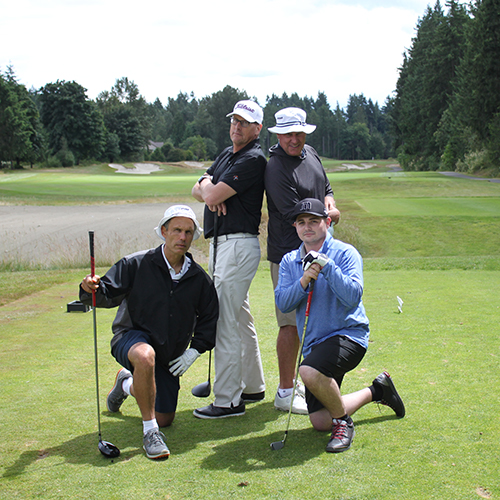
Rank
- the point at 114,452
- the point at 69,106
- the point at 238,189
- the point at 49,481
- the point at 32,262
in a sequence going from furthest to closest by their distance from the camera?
the point at 69,106 → the point at 32,262 → the point at 238,189 → the point at 114,452 → the point at 49,481

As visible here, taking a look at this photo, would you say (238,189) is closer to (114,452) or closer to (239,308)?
(239,308)

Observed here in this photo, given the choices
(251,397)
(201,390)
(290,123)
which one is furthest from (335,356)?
(290,123)

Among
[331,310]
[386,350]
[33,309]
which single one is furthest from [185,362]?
[33,309]

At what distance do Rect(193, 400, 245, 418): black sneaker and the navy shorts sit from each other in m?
0.28

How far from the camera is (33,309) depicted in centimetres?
779

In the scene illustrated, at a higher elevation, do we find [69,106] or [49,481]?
[69,106]

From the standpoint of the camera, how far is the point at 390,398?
381cm

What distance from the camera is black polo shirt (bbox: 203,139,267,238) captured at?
4.31 m

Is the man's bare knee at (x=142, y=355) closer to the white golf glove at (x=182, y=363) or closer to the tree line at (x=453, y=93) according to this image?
the white golf glove at (x=182, y=363)

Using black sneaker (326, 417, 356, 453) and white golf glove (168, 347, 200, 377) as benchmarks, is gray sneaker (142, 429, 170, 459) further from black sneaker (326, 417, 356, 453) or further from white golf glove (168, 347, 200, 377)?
black sneaker (326, 417, 356, 453)

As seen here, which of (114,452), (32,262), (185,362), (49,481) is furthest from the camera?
(32,262)

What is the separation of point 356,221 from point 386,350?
1552 centimetres

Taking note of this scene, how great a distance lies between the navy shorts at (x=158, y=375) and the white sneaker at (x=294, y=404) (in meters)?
0.79

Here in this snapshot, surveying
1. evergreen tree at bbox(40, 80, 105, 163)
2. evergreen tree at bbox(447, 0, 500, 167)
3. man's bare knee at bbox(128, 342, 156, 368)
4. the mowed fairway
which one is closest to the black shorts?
the mowed fairway
